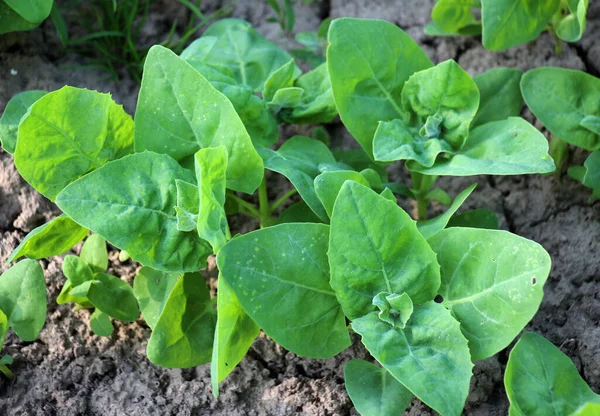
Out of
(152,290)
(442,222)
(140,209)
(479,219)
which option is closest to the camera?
(140,209)

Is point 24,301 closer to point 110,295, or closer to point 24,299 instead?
point 24,299

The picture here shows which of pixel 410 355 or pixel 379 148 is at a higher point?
pixel 379 148

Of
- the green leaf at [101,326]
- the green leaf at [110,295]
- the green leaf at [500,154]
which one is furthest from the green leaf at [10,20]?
the green leaf at [500,154]

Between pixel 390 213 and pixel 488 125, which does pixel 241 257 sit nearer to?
pixel 390 213

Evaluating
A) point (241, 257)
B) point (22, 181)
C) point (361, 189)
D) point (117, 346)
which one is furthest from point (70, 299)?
point (361, 189)

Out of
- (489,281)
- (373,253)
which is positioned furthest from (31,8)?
(489,281)

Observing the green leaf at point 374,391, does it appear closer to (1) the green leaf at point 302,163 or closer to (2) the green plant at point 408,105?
(1) the green leaf at point 302,163
